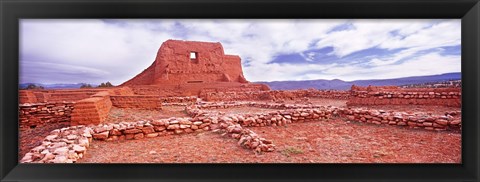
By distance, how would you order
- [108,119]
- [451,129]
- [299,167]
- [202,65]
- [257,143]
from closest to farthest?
[299,167]
[257,143]
[451,129]
[108,119]
[202,65]

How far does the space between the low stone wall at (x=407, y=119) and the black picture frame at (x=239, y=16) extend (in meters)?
1.49

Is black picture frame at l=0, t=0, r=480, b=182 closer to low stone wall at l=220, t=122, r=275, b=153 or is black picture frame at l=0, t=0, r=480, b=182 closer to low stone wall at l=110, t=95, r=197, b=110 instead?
low stone wall at l=220, t=122, r=275, b=153

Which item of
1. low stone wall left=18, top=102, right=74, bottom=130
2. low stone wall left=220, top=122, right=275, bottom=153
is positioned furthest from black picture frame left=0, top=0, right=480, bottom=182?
low stone wall left=18, top=102, right=74, bottom=130

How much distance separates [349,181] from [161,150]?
211 centimetres

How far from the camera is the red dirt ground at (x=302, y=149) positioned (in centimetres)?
256

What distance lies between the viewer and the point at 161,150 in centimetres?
282

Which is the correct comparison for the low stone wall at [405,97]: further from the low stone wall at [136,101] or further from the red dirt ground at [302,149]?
the low stone wall at [136,101]

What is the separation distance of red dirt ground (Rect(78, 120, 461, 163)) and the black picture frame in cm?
41

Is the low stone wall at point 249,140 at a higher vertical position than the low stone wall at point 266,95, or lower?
lower

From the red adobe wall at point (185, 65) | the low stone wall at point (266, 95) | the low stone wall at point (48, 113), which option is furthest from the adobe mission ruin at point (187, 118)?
the red adobe wall at point (185, 65)

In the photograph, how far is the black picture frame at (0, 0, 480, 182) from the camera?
6.24ft
